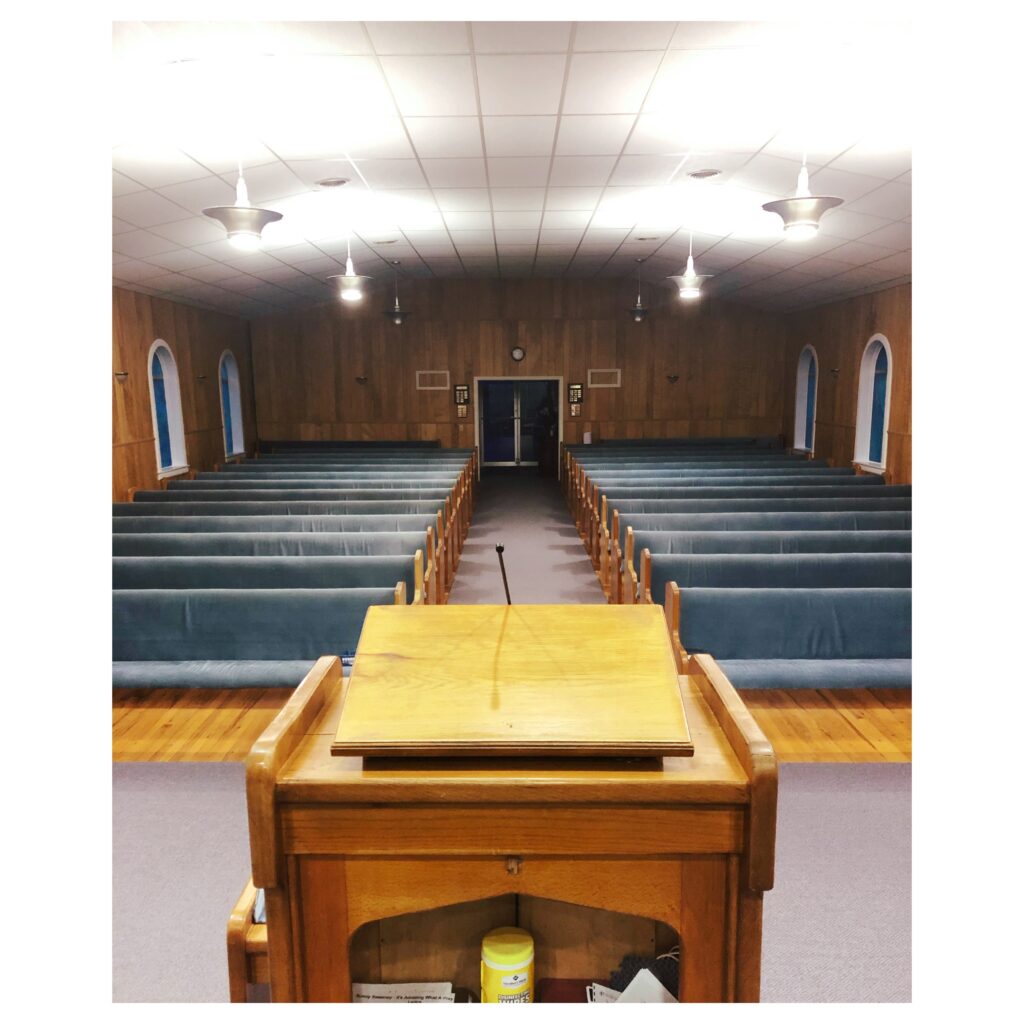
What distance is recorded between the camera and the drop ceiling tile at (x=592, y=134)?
486 cm

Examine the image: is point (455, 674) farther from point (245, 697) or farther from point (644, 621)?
point (245, 697)

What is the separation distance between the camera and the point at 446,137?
5.16 m

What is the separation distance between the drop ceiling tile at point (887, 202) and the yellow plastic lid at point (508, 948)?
591 cm

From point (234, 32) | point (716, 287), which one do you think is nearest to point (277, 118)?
point (234, 32)

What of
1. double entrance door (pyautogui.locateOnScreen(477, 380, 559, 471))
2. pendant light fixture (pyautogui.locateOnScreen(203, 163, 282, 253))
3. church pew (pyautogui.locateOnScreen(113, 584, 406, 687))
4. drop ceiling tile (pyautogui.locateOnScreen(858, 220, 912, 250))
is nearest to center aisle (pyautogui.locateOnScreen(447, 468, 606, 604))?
church pew (pyautogui.locateOnScreen(113, 584, 406, 687))

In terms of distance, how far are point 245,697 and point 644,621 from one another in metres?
3.72

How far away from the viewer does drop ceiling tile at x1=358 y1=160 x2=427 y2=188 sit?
569 cm

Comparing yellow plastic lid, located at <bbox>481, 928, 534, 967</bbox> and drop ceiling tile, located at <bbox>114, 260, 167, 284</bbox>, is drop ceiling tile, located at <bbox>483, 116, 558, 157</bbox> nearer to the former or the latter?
drop ceiling tile, located at <bbox>114, 260, 167, 284</bbox>

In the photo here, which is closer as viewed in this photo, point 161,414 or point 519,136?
point 519,136

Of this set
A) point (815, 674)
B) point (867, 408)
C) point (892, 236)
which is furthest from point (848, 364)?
point (815, 674)

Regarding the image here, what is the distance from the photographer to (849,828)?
3164mm

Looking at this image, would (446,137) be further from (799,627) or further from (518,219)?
(799,627)

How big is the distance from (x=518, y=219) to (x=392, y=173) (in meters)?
2.34

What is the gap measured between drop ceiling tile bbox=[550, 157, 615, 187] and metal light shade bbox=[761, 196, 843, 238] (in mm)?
1728
